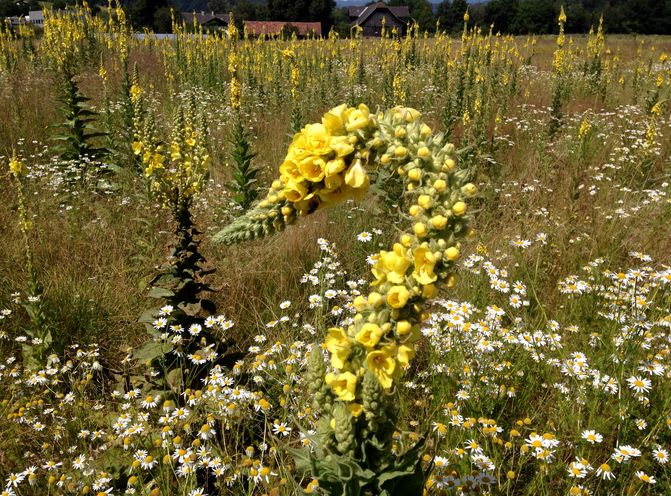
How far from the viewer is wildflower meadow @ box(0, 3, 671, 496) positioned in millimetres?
1162

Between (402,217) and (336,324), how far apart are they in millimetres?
2210

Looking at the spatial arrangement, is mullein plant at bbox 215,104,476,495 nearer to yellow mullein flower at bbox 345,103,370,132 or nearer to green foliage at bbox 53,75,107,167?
yellow mullein flower at bbox 345,103,370,132

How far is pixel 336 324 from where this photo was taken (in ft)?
10.6

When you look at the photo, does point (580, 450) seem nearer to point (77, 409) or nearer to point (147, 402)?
point (147, 402)

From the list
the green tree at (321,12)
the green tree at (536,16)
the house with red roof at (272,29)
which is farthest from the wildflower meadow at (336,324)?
the green tree at (321,12)

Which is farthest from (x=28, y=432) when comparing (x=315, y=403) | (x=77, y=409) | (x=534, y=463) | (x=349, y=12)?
(x=349, y=12)

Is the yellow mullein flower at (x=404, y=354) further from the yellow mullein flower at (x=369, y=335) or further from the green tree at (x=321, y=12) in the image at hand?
the green tree at (x=321, y=12)

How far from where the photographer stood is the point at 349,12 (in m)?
75.5

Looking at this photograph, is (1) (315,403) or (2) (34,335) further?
(2) (34,335)

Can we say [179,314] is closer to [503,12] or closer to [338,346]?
[338,346]

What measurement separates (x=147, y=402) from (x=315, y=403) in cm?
150

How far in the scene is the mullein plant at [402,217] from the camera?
1.06 meters

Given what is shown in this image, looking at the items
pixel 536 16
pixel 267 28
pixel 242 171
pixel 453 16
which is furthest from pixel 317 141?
pixel 536 16

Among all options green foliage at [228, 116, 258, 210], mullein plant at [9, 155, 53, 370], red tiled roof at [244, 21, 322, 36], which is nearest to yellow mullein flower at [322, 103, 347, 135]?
mullein plant at [9, 155, 53, 370]
